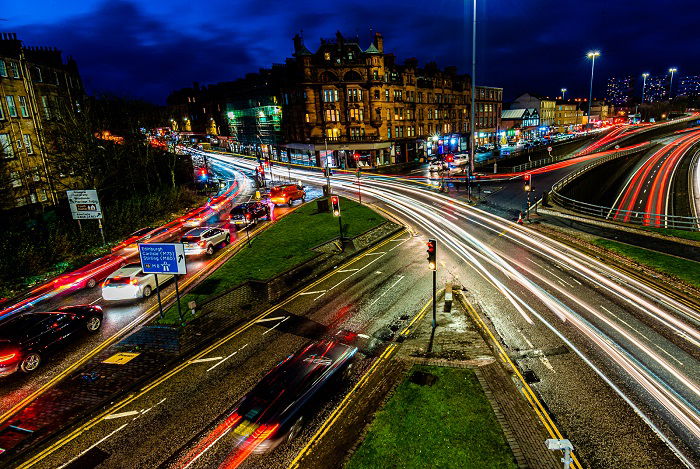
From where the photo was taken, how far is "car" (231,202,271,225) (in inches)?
1197

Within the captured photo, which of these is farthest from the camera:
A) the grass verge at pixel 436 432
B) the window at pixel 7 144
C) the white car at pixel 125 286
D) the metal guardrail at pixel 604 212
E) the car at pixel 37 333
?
the window at pixel 7 144

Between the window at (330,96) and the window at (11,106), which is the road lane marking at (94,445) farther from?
the window at (330,96)

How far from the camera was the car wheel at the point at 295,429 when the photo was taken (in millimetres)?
9047

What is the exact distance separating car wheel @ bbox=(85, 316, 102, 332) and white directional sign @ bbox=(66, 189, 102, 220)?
10.7m

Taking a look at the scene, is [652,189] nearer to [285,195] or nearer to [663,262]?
[663,262]

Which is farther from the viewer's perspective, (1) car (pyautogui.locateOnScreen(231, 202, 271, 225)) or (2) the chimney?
(2) the chimney

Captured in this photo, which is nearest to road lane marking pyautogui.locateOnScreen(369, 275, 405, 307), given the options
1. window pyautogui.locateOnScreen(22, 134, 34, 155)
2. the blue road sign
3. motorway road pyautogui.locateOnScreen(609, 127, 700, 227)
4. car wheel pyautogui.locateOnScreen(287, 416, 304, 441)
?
car wheel pyautogui.locateOnScreen(287, 416, 304, 441)

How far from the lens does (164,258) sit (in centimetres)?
1469

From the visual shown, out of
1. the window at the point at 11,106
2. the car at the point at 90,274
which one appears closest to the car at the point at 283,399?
the car at the point at 90,274

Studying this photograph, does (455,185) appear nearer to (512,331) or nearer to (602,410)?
(512,331)

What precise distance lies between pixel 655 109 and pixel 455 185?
185300 millimetres

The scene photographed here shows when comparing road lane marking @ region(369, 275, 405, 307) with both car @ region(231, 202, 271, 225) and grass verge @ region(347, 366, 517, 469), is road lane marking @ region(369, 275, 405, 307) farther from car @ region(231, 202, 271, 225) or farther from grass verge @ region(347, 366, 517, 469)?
car @ region(231, 202, 271, 225)

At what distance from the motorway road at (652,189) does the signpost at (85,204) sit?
3502cm

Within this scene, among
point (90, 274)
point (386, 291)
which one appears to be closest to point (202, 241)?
point (90, 274)
